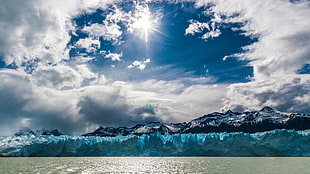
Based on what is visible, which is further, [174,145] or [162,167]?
[174,145]

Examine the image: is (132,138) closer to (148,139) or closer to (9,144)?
(148,139)

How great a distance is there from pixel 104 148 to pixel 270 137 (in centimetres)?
6355

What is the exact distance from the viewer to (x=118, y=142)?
95.9 m

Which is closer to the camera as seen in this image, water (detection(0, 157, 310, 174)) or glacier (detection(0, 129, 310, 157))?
water (detection(0, 157, 310, 174))

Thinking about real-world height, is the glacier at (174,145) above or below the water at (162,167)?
above

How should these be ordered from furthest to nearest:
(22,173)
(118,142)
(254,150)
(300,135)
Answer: (118,142)
(254,150)
(300,135)
(22,173)

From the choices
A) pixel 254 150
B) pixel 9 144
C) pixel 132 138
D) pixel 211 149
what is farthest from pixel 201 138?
pixel 9 144

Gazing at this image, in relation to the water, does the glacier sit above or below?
above

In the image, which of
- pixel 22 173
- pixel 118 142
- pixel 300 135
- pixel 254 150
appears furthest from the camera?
pixel 118 142

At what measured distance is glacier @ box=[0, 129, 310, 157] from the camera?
86250 mm

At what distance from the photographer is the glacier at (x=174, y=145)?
3396 inches

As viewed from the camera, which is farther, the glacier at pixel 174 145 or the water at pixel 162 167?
the glacier at pixel 174 145

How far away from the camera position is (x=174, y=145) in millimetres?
95688

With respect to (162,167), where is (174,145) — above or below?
above
